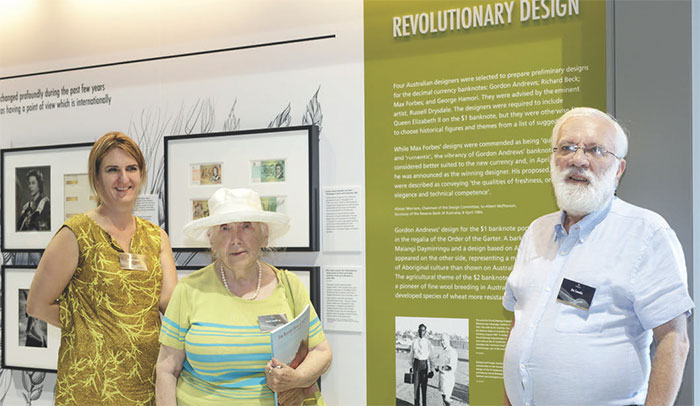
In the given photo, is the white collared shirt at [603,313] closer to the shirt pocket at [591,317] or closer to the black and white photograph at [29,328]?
the shirt pocket at [591,317]

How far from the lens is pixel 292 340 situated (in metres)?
2.69

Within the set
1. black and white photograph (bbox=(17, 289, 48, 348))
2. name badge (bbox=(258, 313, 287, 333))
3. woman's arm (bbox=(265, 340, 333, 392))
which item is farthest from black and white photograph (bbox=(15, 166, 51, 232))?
woman's arm (bbox=(265, 340, 333, 392))

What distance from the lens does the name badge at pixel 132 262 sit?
10.2 ft

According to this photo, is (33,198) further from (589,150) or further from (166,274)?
(589,150)

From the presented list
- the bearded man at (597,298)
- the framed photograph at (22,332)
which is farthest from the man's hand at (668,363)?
the framed photograph at (22,332)

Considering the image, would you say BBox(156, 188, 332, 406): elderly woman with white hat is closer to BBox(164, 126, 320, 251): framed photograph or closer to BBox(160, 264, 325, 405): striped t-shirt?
BBox(160, 264, 325, 405): striped t-shirt

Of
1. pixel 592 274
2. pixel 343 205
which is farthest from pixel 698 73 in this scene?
pixel 343 205

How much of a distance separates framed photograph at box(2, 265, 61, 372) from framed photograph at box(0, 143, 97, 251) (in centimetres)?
17

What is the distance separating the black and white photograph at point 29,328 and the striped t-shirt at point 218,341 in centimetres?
161

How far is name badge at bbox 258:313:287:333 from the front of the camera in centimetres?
273

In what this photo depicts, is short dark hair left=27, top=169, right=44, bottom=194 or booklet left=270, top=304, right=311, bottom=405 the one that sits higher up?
short dark hair left=27, top=169, right=44, bottom=194

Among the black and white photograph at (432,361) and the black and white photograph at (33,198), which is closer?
the black and white photograph at (432,361)

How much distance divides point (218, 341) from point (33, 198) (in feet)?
Result: 6.61

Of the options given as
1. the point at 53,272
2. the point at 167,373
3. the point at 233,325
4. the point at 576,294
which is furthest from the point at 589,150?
the point at 53,272
